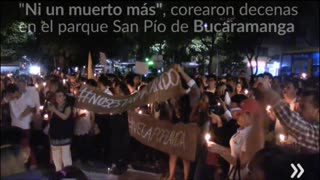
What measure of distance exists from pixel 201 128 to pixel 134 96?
1228 millimetres

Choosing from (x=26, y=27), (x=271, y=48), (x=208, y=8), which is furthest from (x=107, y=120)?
(x=271, y=48)

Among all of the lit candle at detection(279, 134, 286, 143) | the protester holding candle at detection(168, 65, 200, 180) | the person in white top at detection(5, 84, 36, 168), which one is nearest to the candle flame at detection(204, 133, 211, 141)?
the protester holding candle at detection(168, 65, 200, 180)

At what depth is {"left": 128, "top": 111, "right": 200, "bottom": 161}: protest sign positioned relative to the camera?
637 cm

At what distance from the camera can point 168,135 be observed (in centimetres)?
666

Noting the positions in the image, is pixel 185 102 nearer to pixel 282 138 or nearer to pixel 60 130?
pixel 282 138

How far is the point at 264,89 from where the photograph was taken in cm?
381

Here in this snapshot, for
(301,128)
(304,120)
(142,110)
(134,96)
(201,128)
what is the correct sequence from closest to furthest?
1. (301,128)
2. (304,120)
3. (201,128)
4. (134,96)
5. (142,110)

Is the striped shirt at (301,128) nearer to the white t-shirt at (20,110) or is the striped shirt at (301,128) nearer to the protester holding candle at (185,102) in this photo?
the protester holding candle at (185,102)

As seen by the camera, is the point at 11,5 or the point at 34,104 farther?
the point at 11,5

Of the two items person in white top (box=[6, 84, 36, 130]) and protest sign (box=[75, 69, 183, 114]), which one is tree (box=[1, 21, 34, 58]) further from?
protest sign (box=[75, 69, 183, 114])

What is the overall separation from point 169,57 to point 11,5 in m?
11.3

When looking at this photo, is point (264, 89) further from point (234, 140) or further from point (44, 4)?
point (44, 4)

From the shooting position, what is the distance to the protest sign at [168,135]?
637 cm

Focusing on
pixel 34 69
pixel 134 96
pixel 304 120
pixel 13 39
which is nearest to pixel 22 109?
pixel 134 96
